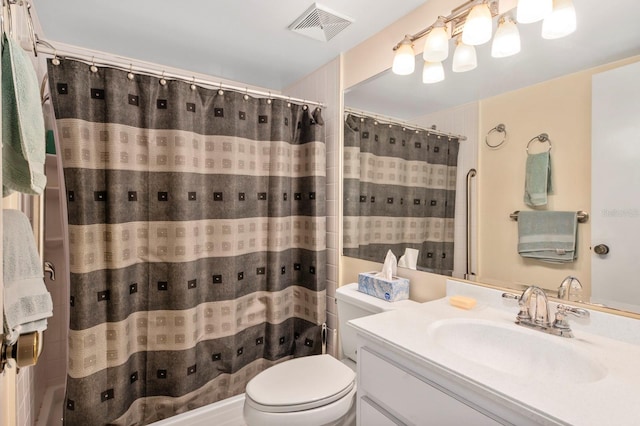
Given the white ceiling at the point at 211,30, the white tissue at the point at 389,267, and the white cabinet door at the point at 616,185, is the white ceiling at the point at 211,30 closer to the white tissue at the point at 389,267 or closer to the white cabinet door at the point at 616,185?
the white cabinet door at the point at 616,185

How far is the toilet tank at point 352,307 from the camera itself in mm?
1463

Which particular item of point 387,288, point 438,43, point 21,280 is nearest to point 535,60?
point 438,43

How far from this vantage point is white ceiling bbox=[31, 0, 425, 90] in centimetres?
153

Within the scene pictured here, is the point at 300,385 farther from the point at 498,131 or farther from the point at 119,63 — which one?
the point at 119,63

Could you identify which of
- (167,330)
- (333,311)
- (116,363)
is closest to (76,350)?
(116,363)

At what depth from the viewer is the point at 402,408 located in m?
0.90

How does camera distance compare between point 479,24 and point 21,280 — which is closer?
point 21,280

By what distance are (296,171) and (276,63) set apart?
0.76 m

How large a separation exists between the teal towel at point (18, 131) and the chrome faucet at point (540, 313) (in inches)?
55.7

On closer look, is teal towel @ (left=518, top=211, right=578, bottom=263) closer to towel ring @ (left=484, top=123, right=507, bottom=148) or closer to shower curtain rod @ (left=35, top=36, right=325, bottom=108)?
towel ring @ (left=484, top=123, right=507, bottom=148)

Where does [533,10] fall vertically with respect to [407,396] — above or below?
above

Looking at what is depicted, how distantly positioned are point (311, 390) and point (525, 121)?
1.34 m

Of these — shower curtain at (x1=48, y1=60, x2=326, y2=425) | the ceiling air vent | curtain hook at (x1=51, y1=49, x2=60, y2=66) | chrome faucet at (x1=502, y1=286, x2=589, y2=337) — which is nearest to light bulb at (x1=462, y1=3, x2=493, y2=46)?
the ceiling air vent

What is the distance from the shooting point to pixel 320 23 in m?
1.66
